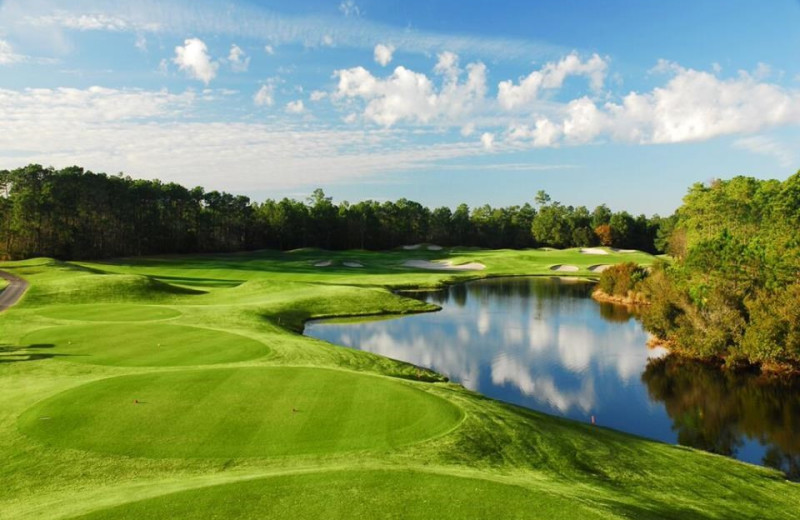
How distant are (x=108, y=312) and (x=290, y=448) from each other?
27.4 metres

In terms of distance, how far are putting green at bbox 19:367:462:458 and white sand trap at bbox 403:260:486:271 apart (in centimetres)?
7262

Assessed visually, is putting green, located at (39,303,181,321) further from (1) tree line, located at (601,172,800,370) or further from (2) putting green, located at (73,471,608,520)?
(1) tree line, located at (601,172,800,370)

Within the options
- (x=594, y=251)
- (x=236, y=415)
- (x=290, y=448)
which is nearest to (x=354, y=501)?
(x=290, y=448)

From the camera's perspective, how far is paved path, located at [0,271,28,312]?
3682 cm

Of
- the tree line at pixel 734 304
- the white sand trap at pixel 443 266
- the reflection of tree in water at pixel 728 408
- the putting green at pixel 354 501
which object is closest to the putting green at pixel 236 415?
the putting green at pixel 354 501

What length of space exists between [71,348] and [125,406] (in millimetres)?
11303

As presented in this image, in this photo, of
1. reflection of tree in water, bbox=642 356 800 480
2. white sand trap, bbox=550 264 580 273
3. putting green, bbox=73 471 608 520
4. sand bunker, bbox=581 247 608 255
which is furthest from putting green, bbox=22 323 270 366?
sand bunker, bbox=581 247 608 255

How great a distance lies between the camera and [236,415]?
14.2 m

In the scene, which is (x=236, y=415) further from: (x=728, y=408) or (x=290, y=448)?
(x=728, y=408)

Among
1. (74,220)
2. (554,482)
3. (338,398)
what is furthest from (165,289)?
(74,220)

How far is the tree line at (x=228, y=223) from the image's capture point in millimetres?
83375

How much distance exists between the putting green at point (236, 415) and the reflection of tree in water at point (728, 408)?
12.3 metres

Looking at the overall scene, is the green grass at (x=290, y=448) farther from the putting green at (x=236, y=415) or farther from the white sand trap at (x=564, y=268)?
the white sand trap at (x=564, y=268)

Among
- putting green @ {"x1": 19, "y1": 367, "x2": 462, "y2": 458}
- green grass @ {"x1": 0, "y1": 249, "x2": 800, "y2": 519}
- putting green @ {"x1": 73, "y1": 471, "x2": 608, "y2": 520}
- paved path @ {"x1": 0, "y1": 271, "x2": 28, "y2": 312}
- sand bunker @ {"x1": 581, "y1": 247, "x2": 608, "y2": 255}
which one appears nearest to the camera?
putting green @ {"x1": 73, "y1": 471, "x2": 608, "y2": 520}
